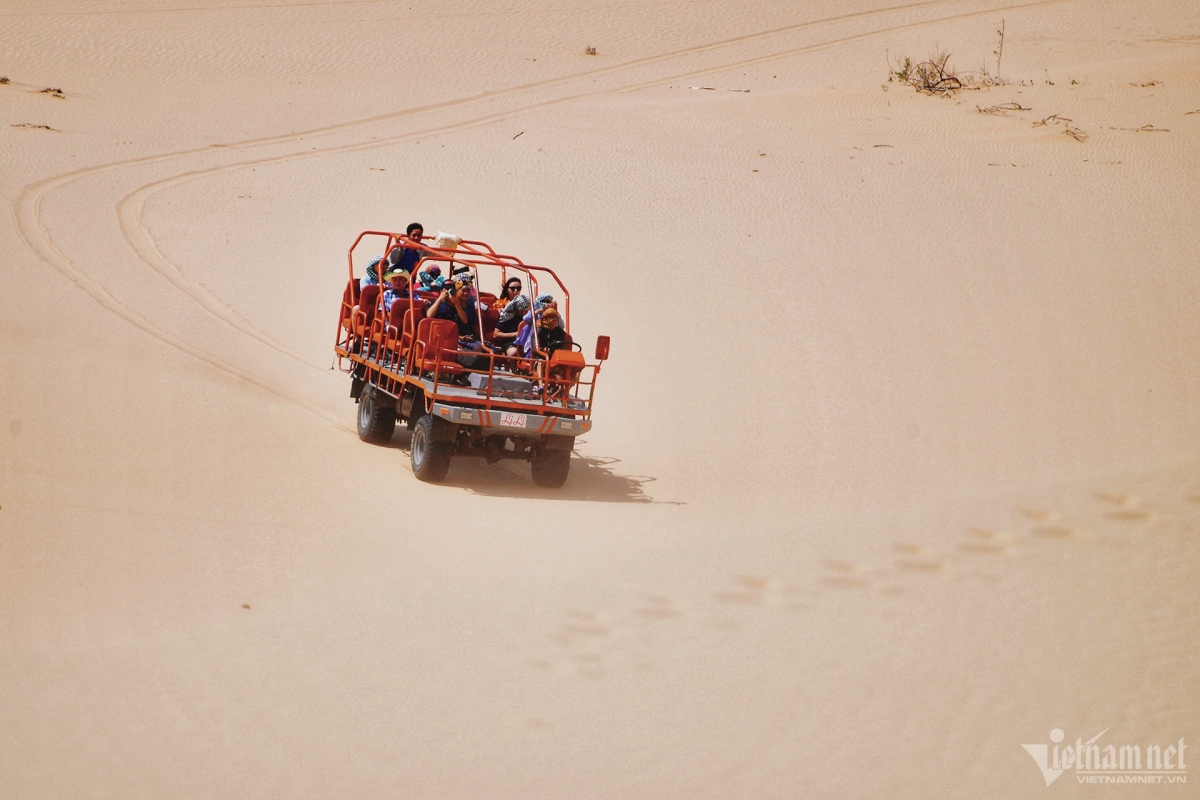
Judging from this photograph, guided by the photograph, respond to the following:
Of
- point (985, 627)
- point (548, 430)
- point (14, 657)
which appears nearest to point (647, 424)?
point (548, 430)

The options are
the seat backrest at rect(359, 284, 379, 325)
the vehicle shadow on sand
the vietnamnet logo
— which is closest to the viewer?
the vietnamnet logo

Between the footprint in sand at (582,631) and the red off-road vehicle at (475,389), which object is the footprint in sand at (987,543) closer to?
the footprint in sand at (582,631)

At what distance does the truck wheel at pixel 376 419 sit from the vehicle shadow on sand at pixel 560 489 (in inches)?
9.7

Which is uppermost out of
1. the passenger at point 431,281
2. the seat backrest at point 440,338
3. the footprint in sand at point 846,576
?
the passenger at point 431,281

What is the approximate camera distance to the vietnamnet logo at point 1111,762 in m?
5.03

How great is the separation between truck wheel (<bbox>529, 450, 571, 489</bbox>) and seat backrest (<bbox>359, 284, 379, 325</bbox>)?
99.7 inches

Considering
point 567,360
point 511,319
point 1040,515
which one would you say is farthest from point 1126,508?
point 511,319

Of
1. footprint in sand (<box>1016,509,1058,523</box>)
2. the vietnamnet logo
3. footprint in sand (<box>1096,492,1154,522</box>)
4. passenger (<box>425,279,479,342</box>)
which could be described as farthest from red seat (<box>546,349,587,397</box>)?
the vietnamnet logo

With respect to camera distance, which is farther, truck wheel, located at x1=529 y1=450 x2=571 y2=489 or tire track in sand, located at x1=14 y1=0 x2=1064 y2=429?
tire track in sand, located at x1=14 y1=0 x2=1064 y2=429

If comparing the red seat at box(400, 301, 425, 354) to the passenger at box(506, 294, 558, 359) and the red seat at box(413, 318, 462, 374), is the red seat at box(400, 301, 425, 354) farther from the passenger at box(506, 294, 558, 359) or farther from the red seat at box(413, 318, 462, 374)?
the passenger at box(506, 294, 558, 359)

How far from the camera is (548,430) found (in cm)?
992

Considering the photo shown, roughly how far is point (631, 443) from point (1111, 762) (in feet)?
24.7

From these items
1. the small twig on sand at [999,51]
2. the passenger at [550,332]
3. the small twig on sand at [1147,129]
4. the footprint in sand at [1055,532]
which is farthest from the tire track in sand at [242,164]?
the small twig on sand at [1147,129]

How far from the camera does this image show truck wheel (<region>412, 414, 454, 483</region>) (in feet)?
32.8
